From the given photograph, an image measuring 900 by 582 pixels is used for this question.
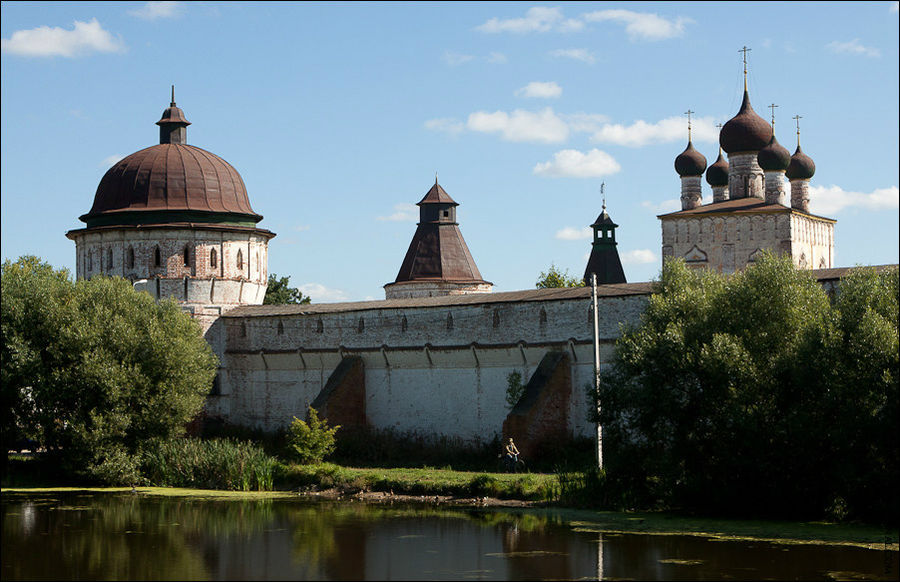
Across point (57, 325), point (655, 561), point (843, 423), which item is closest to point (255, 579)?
point (655, 561)

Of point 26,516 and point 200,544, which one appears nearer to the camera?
point 200,544

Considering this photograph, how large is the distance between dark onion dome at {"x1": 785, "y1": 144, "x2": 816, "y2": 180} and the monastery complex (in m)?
22.5

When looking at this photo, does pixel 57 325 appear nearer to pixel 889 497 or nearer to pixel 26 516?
pixel 26 516

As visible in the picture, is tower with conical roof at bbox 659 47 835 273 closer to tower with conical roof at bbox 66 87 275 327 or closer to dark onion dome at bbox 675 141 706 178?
dark onion dome at bbox 675 141 706 178

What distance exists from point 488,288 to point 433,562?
35157 millimetres

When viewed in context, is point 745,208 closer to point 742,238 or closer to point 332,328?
point 742,238

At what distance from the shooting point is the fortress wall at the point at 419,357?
1065 inches

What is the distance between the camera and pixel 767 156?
164 ft

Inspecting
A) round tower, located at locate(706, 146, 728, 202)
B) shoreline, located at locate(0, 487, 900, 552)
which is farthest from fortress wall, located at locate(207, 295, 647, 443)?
round tower, located at locate(706, 146, 728, 202)

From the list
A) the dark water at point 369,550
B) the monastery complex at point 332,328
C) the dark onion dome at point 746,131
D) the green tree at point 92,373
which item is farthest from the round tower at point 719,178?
the dark water at point 369,550

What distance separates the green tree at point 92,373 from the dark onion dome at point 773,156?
2901 cm

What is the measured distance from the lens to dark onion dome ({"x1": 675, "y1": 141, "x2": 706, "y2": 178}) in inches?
2207

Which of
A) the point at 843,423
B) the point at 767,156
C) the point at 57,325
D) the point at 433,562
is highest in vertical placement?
the point at 767,156

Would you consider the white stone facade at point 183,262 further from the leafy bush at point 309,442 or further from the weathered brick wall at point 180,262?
the leafy bush at point 309,442
